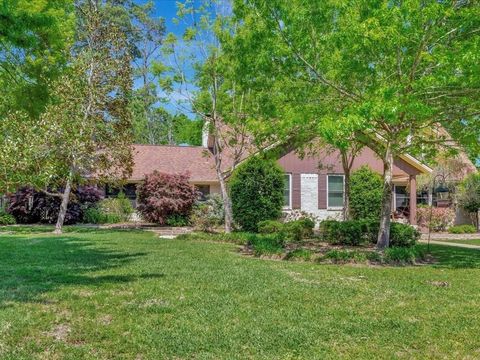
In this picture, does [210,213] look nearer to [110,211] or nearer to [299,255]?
[110,211]

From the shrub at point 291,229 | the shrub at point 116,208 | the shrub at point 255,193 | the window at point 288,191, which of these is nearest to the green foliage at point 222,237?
the shrub at point 291,229

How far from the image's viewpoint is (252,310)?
20.3 feet

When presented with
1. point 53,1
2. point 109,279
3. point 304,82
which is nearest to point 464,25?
point 304,82

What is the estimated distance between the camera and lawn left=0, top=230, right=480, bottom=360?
4.75m

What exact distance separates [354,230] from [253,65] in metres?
6.29

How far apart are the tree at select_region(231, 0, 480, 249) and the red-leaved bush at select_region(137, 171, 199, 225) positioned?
9860mm

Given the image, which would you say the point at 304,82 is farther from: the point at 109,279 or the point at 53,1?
the point at 53,1

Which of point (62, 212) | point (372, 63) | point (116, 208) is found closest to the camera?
point (372, 63)

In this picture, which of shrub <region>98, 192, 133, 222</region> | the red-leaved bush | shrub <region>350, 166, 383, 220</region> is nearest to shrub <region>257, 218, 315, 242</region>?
shrub <region>350, 166, 383, 220</region>

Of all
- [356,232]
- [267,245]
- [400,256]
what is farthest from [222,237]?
[400,256]

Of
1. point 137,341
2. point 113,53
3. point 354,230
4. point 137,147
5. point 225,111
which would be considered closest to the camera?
point 137,341

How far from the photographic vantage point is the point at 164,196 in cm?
2202

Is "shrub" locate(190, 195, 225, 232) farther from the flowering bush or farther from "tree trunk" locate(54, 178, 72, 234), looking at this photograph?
"tree trunk" locate(54, 178, 72, 234)

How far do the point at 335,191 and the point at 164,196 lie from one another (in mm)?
8991
